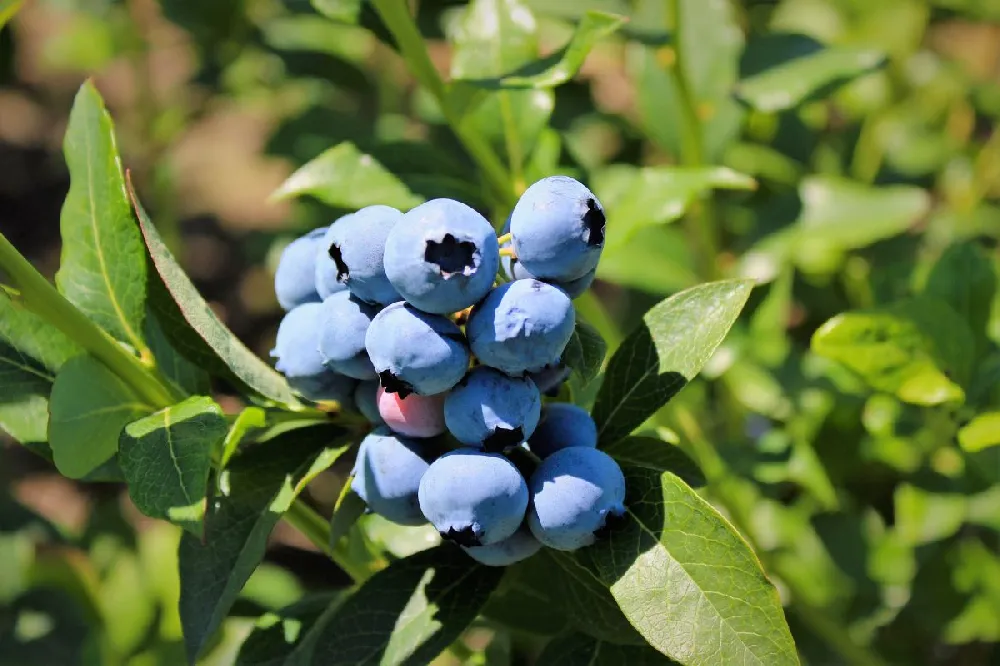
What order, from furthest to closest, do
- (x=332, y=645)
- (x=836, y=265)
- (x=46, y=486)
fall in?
(x=46, y=486) → (x=836, y=265) → (x=332, y=645)

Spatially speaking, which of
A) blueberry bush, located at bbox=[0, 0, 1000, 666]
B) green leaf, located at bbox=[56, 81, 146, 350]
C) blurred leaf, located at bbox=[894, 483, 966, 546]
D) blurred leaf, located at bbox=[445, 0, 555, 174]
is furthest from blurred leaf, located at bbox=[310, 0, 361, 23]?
blurred leaf, located at bbox=[894, 483, 966, 546]

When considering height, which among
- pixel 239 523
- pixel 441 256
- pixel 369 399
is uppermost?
pixel 441 256

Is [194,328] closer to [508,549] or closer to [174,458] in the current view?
[174,458]

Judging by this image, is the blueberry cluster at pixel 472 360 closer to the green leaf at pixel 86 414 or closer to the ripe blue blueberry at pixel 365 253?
the ripe blue blueberry at pixel 365 253

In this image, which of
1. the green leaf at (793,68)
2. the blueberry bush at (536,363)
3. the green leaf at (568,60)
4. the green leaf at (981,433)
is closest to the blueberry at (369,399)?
the blueberry bush at (536,363)

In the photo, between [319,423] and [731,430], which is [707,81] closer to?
[731,430]

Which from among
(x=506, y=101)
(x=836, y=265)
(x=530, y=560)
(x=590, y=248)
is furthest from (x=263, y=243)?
(x=590, y=248)

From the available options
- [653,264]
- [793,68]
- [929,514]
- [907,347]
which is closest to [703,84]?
[793,68]
